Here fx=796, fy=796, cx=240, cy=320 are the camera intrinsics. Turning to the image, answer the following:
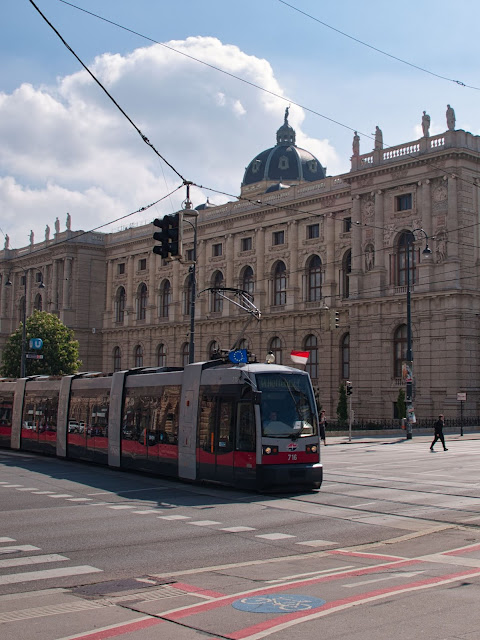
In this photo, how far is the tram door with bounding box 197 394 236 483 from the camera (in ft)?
59.4

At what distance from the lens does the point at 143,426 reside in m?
21.8

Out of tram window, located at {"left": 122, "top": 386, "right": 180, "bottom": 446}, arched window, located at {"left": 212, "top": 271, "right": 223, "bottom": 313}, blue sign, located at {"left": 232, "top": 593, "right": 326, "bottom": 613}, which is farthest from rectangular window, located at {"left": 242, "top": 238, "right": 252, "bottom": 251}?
blue sign, located at {"left": 232, "top": 593, "right": 326, "bottom": 613}

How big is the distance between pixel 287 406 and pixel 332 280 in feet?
130

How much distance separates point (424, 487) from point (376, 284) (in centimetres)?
3314

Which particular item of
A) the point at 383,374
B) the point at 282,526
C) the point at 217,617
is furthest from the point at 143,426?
the point at 383,374

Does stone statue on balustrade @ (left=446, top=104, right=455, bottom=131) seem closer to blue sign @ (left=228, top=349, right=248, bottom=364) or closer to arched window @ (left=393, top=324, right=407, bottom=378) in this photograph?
arched window @ (left=393, top=324, right=407, bottom=378)

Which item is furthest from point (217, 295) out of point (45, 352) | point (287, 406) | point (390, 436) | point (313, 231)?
point (287, 406)

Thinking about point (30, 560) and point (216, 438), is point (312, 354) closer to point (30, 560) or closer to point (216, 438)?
point (216, 438)

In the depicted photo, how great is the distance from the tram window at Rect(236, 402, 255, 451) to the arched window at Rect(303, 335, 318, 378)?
3996 centimetres

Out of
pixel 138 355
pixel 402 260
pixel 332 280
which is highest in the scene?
pixel 402 260

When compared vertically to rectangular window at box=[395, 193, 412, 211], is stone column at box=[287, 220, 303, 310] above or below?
below

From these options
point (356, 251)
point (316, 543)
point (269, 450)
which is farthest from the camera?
point (356, 251)

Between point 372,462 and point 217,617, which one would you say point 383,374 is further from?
point 217,617

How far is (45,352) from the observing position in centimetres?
5978
